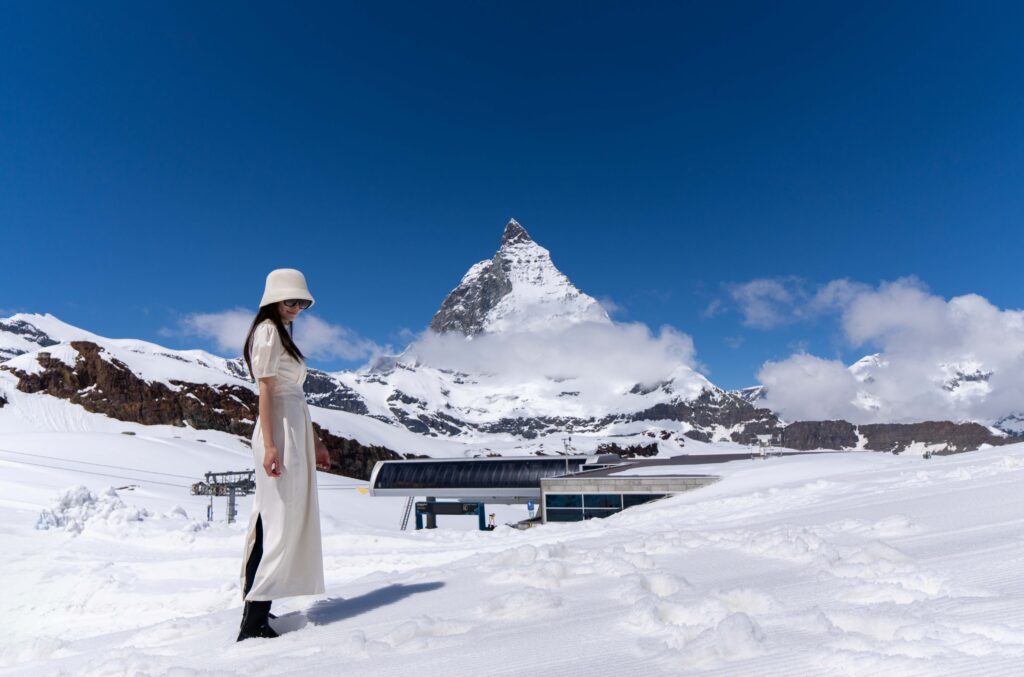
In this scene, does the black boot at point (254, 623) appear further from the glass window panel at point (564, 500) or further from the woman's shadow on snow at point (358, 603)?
the glass window panel at point (564, 500)

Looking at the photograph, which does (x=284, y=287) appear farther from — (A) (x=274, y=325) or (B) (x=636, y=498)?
(B) (x=636, y=498)

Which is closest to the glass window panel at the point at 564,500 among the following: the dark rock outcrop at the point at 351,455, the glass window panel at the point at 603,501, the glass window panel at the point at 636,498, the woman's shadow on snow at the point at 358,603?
the glass window panel at the point at 603,501

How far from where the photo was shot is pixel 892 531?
18.2 feet

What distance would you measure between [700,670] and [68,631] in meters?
7.30

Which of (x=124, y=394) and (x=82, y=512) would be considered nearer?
(x=82, y=512)

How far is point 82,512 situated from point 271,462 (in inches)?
403

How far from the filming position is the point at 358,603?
183 inches

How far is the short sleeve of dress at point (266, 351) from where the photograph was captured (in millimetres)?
4188

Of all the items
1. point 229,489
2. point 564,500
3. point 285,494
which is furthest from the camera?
point 564,500

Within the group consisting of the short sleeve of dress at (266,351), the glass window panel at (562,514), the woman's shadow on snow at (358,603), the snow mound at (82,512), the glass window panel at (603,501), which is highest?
the short sleeve of dress at (266,351)

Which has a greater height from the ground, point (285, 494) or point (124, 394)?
point (124, 394)

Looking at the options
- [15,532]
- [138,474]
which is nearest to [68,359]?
[138,474]

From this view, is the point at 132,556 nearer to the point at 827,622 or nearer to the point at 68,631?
the point at 68,631

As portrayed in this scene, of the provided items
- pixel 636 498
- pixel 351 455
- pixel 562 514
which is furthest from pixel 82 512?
pixel 351 455
